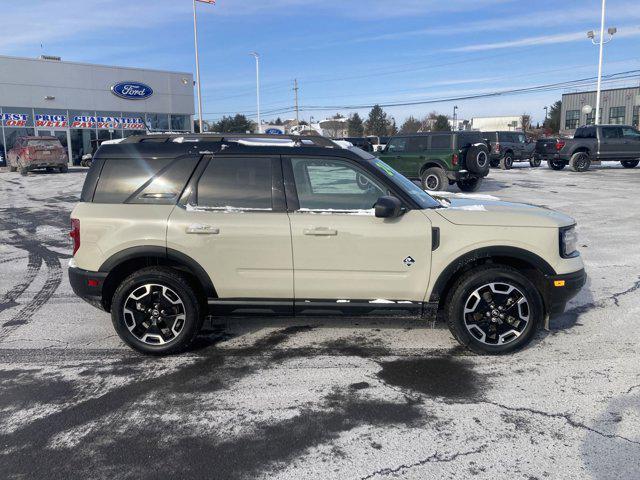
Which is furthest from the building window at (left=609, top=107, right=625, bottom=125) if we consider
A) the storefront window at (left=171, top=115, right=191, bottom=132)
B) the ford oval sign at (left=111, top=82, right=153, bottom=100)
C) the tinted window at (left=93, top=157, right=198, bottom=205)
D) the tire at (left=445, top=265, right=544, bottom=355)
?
the tinted window at (left=93, top=157, right=198, bottom=205)

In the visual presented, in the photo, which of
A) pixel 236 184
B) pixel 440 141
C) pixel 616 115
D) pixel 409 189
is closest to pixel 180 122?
pixel 440 141

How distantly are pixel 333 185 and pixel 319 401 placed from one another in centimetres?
177

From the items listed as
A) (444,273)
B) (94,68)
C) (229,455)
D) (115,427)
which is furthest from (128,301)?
(94,68)

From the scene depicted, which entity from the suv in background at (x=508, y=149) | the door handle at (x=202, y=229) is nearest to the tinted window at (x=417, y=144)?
the suv in background at (x=508, y=149)

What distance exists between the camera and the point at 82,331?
5109mm

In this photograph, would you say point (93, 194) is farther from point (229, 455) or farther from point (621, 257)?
point (621, 257)

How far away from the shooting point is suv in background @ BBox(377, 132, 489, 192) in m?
15.6

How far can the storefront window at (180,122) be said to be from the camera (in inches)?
1531

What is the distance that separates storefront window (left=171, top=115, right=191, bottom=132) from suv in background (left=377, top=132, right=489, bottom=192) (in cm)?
2559

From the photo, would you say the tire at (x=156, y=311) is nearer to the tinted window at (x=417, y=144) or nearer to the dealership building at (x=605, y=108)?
the tinted window at (x=417, y=144)

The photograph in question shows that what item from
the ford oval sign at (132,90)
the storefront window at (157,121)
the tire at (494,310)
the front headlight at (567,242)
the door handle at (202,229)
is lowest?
the tire at (494,310)

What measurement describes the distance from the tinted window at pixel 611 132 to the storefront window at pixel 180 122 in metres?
27.7

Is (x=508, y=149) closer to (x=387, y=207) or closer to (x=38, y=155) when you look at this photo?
(x=38, y=155)

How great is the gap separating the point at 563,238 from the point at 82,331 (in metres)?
4.46
